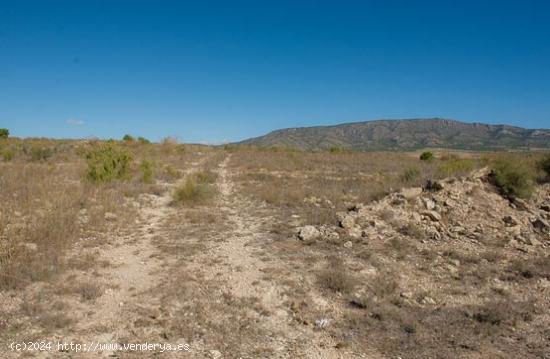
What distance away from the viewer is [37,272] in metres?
5.67

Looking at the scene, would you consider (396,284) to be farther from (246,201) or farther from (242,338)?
(246,201)

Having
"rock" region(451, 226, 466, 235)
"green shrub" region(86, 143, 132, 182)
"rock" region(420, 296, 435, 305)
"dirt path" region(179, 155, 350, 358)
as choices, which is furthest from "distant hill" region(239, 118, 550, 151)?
"rock" region(420, 296, 435, 305)

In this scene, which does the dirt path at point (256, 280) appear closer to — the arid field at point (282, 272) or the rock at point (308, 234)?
the arid field at point (282, 272)

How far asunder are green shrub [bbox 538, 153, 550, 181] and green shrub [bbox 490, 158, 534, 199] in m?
3.21

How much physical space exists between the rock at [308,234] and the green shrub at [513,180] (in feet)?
20.2

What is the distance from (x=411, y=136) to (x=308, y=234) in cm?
17326

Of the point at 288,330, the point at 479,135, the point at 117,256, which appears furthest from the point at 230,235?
the point at 479,135

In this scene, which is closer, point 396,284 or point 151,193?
point 396,284

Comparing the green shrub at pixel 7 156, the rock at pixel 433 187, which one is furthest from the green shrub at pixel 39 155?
the rock at pixel 433 187

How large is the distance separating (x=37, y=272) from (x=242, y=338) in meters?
3.42

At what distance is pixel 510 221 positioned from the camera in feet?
30.2

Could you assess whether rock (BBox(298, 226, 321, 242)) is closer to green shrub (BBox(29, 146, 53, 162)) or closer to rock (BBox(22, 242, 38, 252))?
rock (BBox(22, 242, 38, 252))

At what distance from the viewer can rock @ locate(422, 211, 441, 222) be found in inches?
361

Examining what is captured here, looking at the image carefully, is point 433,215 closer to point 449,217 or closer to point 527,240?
point 449,217
